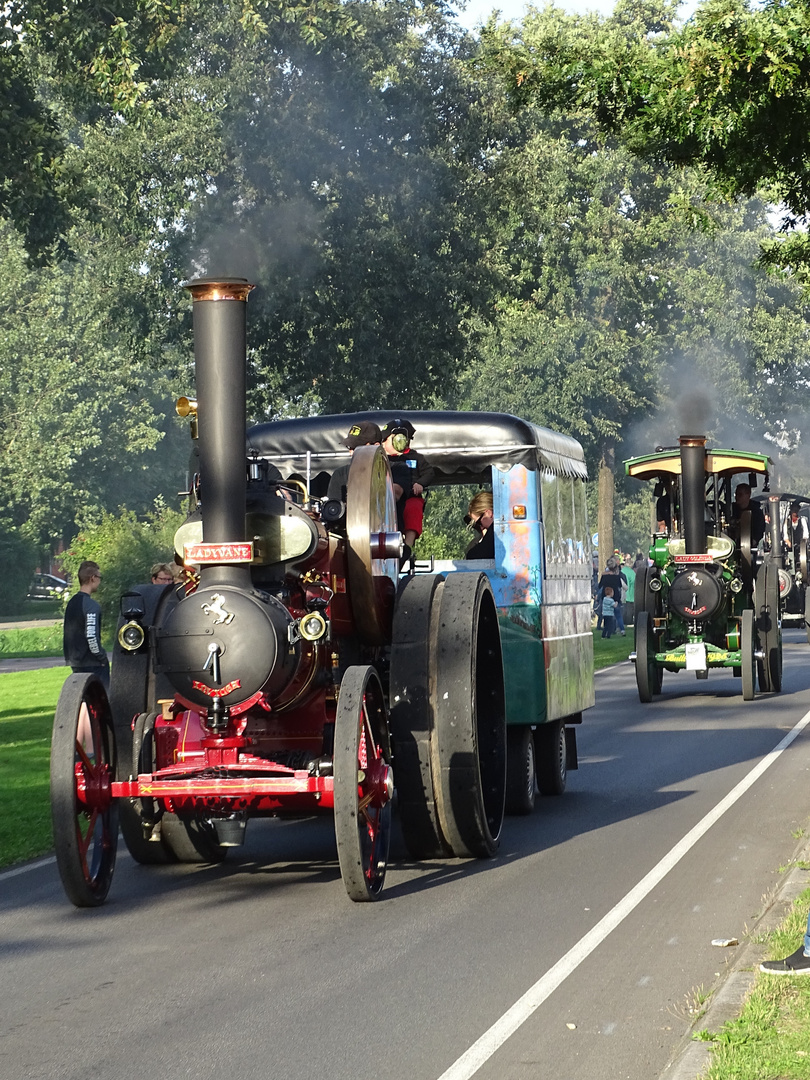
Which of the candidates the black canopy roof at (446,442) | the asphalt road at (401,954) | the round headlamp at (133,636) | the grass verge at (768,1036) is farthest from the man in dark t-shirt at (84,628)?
the grass verge at (768,1036)

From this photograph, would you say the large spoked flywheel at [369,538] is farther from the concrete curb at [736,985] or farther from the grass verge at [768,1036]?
the grass verge at [768,1036]

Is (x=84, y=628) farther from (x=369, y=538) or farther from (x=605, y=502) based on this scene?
(x=605, y=502)

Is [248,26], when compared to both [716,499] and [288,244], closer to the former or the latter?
[288,244]

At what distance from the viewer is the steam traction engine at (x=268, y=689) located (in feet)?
25.4

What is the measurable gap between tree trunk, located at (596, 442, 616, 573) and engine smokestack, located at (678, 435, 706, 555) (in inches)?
1151

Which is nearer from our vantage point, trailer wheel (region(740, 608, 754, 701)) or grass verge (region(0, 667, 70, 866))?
grass verge (region(0, 667, 70, 866))

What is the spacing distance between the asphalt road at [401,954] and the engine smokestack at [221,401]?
1.89m

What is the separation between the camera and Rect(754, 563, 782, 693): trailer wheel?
67.7ft

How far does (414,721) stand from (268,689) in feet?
3.58

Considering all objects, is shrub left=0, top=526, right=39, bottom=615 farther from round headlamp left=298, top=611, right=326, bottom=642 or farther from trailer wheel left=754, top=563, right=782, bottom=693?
round headlamp left=298, top=611, right=326, bottom=642

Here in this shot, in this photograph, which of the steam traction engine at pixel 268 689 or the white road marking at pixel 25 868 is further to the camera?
the white road marking at pixel 25 868

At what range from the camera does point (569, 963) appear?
270 inches

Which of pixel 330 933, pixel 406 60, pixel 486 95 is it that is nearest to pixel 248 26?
pixel 406 60

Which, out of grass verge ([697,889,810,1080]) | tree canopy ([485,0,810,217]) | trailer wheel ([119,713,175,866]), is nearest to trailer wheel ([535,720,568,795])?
trailer wheel ([119,713,175,866])
